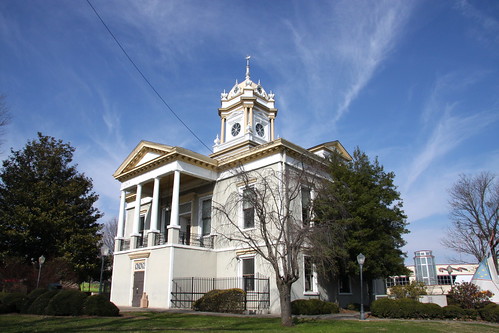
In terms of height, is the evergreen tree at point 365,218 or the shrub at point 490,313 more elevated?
the evergreen tree at point 365,218

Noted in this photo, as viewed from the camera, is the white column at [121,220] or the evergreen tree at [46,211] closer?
the white column at [121,220]

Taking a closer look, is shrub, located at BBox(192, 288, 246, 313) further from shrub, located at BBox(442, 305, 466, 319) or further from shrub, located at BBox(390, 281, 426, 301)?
shrub, located at BBox(442, 305, 466, 319)


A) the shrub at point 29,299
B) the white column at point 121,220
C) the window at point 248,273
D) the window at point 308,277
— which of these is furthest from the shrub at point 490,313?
the white column at point 121,220

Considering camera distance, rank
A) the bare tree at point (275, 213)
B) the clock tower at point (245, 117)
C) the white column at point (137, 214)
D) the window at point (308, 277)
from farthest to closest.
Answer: the clock tower at point (245, 117), the white column at point (137, 214), the window at point (308, 277), the bare tree at point (275, 213)

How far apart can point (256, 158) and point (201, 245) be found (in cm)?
646

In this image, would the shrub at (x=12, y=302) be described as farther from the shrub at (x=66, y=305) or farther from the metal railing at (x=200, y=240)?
the metal railing at (x=200, y=240)

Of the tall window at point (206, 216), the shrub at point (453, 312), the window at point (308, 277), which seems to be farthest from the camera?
the tall window at point (206, 216)

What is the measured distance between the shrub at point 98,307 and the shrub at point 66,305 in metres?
0.24

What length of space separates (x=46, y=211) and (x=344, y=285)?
919 inches

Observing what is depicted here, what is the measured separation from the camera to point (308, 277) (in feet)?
72.1

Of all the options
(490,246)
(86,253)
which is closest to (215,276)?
(86,253)

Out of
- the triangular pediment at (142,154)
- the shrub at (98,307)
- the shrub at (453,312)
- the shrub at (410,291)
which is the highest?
the triangular pediment at (142,154)

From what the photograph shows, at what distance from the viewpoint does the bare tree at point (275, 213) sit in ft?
47.5

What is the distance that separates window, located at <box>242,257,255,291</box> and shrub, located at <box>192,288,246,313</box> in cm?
244
